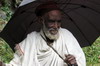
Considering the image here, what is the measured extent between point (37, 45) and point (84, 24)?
1138 mm

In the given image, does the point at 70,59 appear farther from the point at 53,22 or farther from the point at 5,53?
the point at 5,53

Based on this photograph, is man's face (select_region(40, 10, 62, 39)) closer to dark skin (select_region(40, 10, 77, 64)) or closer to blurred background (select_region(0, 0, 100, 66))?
dark skin (select_region(40, 10, 77, 64))

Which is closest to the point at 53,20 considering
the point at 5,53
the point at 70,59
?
the point at 70,59

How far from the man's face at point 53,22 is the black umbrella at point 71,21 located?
14.8 inches

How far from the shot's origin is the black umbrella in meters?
5.48

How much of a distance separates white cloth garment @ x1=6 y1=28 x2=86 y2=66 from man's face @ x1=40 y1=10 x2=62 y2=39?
0.21 meters

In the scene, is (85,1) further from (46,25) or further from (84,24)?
(46,25)

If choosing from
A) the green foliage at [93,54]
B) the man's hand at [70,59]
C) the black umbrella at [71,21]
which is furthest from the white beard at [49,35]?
the green foliage at [93,54]

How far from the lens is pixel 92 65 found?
959 cm

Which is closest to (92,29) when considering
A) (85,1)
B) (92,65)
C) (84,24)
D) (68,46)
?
(84,24)

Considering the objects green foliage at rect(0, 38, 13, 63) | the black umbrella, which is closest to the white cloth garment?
the black umbrella

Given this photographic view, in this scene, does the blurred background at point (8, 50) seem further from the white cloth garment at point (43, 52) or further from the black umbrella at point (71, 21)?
the white cloth garment at point (43, 52)

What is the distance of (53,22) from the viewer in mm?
4949

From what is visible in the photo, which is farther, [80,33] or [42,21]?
[80,33]
